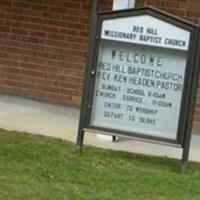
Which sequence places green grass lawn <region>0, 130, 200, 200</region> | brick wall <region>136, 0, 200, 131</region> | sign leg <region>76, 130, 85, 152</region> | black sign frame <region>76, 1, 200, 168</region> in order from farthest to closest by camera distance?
brick wall <region>136, 0, 200, 131</region>
sign leg <region>76, 130, 85, 152</region>
black sign frame <region>76, 1, 200, 168</region>
green grass lawn <region>0, 130, 200, 200</region>

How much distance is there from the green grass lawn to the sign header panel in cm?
131

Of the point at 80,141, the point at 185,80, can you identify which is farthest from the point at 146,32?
the point at 80,141

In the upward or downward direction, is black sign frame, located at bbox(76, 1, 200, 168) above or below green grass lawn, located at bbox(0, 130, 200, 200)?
above

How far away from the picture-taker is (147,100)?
8.06 m

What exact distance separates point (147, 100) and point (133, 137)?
439 mm

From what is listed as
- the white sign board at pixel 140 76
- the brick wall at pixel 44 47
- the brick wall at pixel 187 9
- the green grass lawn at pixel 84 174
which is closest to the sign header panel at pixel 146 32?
the white sign board at pixel 140 76

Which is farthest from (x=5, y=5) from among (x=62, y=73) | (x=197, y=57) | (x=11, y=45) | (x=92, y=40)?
(x=197, y=57)

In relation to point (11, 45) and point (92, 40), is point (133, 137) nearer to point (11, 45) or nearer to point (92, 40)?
point (92, 40)

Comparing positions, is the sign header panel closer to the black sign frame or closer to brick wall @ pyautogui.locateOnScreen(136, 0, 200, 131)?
the black sign frame

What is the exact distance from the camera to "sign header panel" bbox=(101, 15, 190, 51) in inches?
307

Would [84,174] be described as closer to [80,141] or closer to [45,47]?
[80,141]

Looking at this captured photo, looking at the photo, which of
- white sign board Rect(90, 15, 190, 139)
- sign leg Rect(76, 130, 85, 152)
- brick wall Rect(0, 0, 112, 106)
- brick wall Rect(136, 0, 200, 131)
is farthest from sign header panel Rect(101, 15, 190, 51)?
brick wall Rect(0, 0, 112, 106)

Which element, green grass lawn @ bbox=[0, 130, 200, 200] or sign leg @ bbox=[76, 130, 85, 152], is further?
sign leg @ bbox=[76, 130, 85, 152]

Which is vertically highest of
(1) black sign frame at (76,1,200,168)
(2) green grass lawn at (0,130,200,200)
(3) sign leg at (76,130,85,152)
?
(1) black sign frame at (76,1,200,168)
